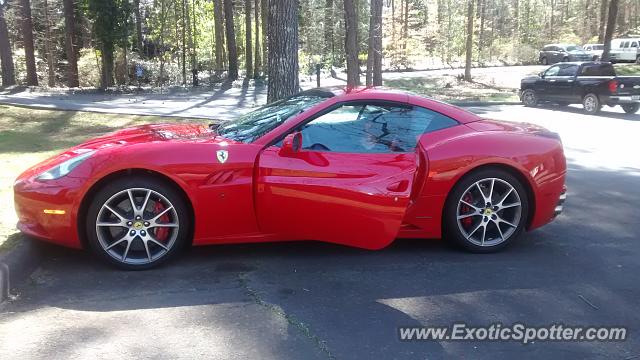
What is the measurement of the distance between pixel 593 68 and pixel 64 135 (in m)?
16.3

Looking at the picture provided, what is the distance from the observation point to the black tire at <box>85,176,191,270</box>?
4191 millimetres

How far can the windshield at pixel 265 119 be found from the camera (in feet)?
15.2

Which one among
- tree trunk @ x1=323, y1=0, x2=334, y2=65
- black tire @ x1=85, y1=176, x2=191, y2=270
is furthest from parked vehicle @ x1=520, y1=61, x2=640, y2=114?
tree trunk @ x1=323, y1=0, x2=334, y2=65

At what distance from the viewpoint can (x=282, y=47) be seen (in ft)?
27.0

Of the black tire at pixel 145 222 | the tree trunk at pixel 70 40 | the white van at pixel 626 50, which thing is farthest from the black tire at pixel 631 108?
the white van at pixel 626 50

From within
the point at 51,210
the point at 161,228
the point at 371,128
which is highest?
the point at 371,128

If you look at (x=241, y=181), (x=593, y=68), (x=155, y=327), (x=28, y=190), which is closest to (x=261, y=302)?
(x=155, y=327)

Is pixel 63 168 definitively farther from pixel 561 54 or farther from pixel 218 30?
pixel 561 54

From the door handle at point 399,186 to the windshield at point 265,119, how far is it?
1.06m

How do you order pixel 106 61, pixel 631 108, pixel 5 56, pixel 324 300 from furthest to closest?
pixel 106 61
pixel 5 56
pixel 631 108
pixel 324 300

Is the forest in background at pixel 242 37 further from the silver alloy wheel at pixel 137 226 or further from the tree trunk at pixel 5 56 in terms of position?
the silver alloy wheel at pixel 137 226

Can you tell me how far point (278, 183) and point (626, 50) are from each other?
4512 centimetres

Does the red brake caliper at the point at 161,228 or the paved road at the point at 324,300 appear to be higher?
the red brake caliper at the point at 161,228

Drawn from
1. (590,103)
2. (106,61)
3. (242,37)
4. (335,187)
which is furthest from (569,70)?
(242,37)
